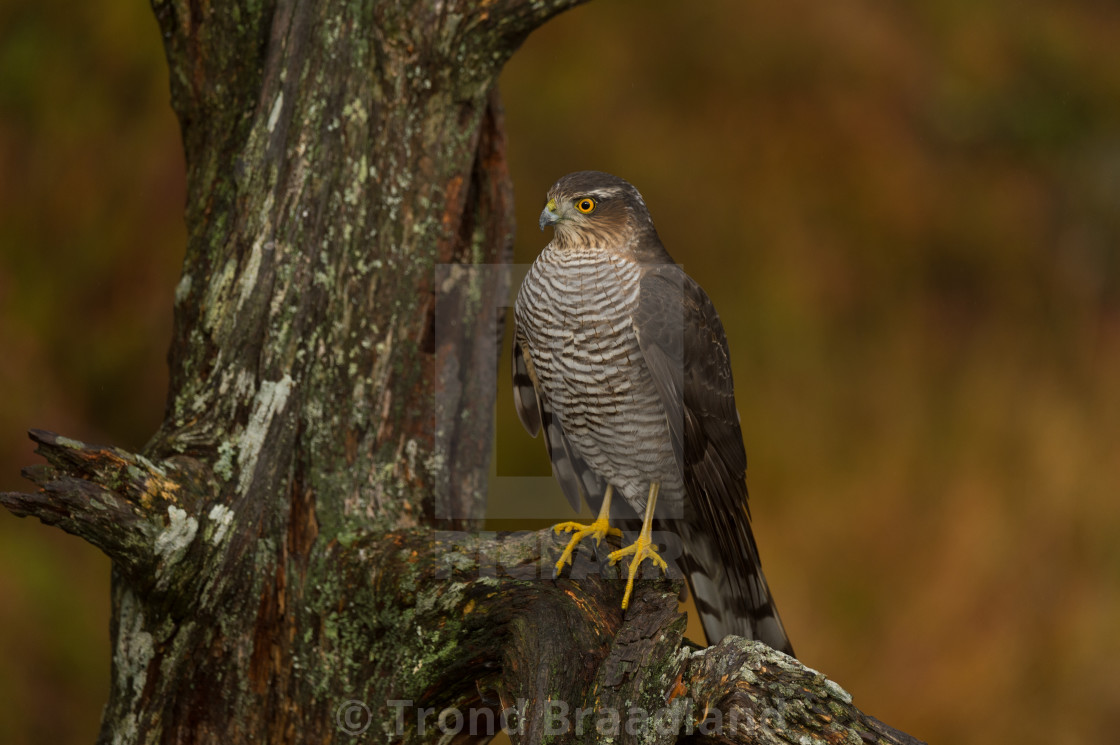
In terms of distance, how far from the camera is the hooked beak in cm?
284

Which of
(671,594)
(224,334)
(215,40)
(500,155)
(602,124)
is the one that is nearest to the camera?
(671,594)

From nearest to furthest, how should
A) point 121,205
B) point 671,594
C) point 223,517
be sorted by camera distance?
point 671,594, point 223,517, point 121,205

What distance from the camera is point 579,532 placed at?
2.89 metres

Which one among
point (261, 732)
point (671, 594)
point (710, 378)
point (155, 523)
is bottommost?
point (261, 732)

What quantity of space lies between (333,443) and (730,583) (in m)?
1.34

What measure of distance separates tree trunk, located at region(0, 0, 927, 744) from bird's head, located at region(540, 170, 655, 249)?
0.50m

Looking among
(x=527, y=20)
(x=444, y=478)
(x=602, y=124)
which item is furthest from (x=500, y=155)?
(x=602, y=124)

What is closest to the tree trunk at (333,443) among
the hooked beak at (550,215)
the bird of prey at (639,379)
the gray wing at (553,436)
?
the gray wing at (553,436)

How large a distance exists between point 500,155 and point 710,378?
117 centimetres

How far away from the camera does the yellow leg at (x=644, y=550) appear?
9.00 feet

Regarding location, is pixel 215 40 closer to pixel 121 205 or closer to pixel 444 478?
pixel 444 478

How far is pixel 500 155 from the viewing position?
348cm

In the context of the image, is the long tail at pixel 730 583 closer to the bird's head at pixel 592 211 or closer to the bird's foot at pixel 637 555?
the bird's foot at pixel 637 555

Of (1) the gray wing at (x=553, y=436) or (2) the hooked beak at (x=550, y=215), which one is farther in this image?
(1) the gray wing at (x=553, y=436)
